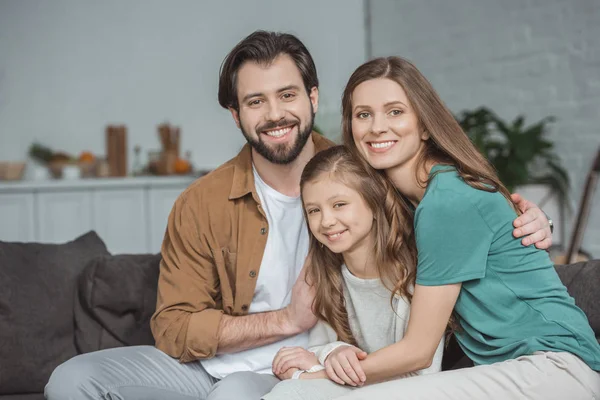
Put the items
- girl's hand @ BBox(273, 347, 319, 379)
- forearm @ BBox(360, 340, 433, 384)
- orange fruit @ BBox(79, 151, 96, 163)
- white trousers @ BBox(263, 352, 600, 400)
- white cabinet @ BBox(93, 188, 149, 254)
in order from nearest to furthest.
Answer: white trousers @ BBox(263, 352, 600, 400) < forearm @ BBox(360, 340, 433, 384) < girl's hand @ BBox(273, 347, 319, 379) < white cabinet @ BBox(93, 188, 149, 254) < orange fruit @ BBox(79, 151, 96, 163)

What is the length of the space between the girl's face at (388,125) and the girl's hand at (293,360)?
21.4 inches

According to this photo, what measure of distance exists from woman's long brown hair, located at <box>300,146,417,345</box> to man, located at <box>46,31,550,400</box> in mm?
135

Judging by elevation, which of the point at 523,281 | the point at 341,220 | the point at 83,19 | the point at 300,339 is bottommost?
the point at 300,339

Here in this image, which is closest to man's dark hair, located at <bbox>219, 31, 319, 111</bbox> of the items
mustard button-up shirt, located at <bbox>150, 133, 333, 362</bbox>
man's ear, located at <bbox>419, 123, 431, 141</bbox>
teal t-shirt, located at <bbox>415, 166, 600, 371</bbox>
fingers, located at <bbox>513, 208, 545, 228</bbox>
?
mustard button-up shirt, located at <bbox>150, 133, 333, 362</bbox>

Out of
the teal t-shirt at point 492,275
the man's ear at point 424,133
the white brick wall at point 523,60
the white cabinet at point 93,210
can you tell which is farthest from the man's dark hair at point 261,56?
the white cabinet at point 93,210

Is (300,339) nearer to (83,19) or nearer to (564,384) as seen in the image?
(564,384)

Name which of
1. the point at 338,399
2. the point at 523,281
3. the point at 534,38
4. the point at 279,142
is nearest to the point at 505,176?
the point at 534,38

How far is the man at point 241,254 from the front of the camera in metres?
2.20

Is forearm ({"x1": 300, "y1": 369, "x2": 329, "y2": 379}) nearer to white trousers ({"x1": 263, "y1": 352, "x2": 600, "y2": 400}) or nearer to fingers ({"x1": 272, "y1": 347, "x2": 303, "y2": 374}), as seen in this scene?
fingers ({"x1": 272, "y1": 347, "x2": 303, "y2": 374})

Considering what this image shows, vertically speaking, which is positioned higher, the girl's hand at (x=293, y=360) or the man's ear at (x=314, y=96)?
the man's ear at (x=314, y=96)

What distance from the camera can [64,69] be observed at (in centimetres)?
596

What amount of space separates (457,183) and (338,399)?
572 millimetres

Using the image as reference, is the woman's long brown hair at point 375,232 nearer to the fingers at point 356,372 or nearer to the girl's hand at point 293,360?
the girl's hand at point 293,360

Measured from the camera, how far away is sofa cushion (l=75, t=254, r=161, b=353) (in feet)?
8.38
